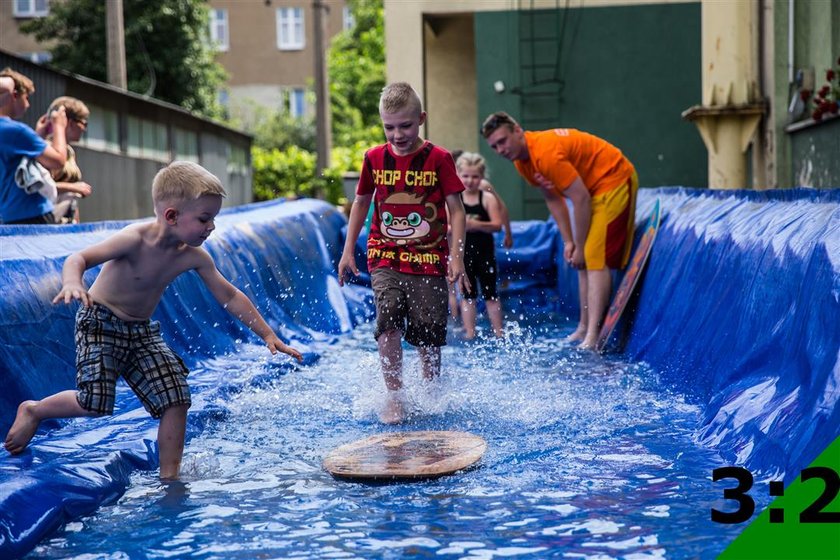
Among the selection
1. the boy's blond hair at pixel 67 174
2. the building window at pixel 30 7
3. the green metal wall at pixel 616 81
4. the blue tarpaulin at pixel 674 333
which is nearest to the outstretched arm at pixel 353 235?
the blue tarpaulin at pixel 674 333

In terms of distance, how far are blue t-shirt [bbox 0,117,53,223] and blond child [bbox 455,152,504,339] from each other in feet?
10.9

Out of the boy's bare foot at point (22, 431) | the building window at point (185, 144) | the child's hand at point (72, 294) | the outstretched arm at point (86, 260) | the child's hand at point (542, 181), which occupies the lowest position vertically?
the boy's bare foot at point (22, 431)

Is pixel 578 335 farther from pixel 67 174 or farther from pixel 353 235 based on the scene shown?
→ pixel 67 174

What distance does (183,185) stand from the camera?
4.37m

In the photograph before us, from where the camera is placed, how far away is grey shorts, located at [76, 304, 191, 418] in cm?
438

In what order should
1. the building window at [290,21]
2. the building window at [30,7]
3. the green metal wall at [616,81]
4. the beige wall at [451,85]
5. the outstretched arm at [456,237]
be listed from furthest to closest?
the building window at [290,21]
the building window at [30,7]
the beige wall at [451,85]
the green metal wall at [616,81]
the outstretched arm at [456,237]

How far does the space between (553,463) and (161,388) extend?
5.27 ft

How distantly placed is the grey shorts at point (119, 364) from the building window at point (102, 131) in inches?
603

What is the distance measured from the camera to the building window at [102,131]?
19516 millimetres

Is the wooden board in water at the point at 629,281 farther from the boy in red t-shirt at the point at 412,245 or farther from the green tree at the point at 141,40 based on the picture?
the green tree at the point at 141,40

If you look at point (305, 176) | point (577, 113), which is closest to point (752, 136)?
point (577, 113)

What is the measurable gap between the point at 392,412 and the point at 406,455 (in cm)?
99

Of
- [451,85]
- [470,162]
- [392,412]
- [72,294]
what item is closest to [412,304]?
[392,412]

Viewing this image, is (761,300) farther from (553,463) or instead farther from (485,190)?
(485,190)
